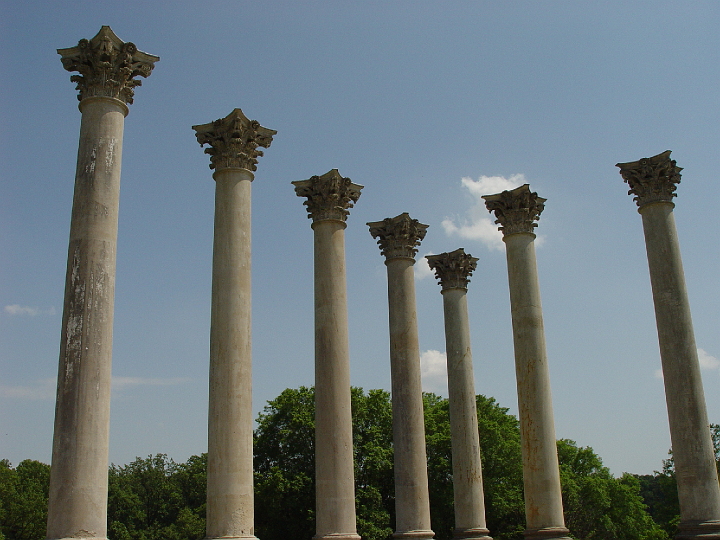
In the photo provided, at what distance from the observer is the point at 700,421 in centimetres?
7188

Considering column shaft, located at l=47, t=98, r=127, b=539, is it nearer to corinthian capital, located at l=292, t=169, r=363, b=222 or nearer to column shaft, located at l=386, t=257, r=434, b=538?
corinthian capital, located at l=292, t=169, r=363, b=222

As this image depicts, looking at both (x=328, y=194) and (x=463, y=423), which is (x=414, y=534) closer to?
(x=463, y=423)

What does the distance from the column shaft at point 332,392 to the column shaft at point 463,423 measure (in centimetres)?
2698

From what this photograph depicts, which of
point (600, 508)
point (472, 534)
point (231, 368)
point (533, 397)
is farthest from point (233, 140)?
point (600, 508)

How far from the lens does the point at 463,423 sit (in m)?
94.7

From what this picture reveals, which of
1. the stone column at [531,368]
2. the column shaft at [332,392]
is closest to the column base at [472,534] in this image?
the stone column at [531,368]

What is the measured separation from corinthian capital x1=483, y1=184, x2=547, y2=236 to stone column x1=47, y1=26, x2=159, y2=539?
147 feet

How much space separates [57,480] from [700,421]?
5962cm

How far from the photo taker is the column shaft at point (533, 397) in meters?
74.0

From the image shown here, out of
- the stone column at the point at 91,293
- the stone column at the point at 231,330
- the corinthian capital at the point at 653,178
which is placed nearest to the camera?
the stone column at the point at 91,293

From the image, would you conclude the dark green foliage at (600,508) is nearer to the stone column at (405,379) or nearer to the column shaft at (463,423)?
the column shaft at (463,423)

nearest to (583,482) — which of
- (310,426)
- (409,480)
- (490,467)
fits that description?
(490,467)

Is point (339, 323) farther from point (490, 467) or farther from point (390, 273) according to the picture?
point (490, 467)

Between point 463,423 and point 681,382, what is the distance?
2991 cm
